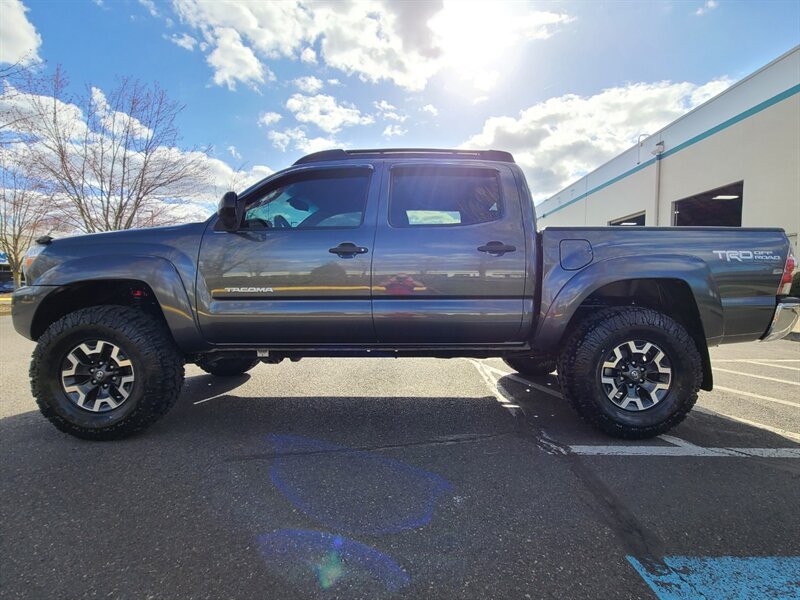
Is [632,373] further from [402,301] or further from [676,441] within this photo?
[402,301]

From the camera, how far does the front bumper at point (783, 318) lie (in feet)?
10.9

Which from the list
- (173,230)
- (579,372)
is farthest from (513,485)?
(173,230)

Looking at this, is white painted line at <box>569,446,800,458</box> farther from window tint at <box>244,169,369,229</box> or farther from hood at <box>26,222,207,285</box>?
hood at <box>26,222,207,285</box>

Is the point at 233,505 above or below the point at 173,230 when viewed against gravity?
below

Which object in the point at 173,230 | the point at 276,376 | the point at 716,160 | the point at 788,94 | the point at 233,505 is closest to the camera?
the point at 233,505

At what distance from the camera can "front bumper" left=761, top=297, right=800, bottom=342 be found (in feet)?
10.9

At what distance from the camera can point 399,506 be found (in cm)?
236

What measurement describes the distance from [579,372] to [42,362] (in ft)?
13.3

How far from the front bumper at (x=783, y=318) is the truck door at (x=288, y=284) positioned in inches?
123

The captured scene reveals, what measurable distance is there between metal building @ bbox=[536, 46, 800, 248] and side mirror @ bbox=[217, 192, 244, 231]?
12685mm

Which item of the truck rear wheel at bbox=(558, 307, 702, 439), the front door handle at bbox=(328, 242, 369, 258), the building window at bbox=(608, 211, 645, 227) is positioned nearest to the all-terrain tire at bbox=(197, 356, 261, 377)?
the front door handle at bbox=(328, 242, 369, 258)

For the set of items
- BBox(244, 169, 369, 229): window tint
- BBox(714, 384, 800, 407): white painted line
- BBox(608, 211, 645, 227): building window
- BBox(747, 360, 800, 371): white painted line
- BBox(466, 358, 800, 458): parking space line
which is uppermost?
BBox(608, 211, 645, 227): building window

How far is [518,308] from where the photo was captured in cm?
339

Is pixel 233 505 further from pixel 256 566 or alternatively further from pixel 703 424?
pixel 703 424
